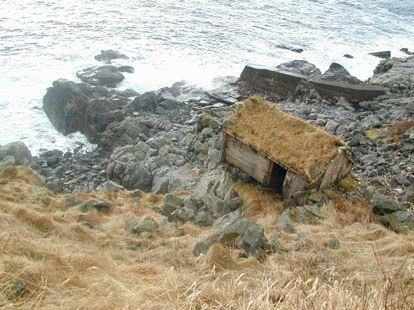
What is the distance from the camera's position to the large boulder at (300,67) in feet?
66.4

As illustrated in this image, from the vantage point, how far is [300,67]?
20.9 metres

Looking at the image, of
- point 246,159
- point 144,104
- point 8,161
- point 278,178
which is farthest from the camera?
point 144,104

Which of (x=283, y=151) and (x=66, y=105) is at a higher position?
(x=283, y=151)

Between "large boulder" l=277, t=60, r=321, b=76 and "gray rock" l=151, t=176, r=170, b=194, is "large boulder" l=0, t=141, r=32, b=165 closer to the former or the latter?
"gray rock" l=151, t=176, r=170, b=194

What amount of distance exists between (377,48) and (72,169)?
20.5 metres

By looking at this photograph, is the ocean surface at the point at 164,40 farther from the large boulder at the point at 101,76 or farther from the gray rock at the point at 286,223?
the gray rock at the point at 286,223

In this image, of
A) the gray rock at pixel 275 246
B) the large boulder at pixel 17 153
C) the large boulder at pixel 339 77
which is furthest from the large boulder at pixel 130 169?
the large boulder at pixel 339 77

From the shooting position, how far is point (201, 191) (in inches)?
392

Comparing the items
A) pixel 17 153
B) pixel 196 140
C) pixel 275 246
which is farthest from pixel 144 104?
pixel 275 246

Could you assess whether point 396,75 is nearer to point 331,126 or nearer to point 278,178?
point 331,126

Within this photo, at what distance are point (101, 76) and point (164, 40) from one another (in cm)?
631

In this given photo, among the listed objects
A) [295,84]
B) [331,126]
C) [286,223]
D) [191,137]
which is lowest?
[295,84]

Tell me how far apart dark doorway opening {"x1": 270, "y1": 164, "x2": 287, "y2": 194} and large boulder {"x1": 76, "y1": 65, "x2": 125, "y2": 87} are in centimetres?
1133

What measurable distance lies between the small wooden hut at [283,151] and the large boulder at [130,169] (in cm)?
266
